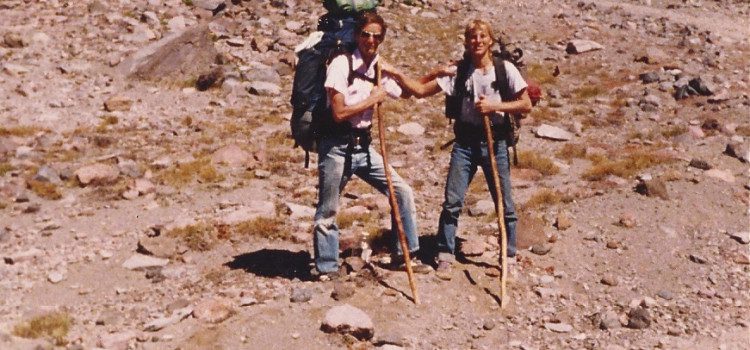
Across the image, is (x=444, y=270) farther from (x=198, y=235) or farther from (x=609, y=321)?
(x=198, y=235)

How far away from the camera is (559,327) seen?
7.52 meters

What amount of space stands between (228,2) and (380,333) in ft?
58.3

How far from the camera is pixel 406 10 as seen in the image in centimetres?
2358

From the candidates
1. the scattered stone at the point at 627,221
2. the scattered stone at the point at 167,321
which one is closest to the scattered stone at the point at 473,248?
the scattered stone at the point at 627,221

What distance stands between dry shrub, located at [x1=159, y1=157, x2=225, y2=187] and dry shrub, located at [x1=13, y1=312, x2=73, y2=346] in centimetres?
451

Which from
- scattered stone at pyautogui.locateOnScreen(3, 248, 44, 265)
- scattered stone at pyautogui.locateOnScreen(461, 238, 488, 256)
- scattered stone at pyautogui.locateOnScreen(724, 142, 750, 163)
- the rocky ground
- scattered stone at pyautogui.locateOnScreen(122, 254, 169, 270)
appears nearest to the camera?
the rocky ground

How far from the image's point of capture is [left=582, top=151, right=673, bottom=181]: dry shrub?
11891mm

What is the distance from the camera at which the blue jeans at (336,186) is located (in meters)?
7.28

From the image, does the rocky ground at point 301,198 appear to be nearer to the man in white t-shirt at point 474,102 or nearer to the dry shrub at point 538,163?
the dry shrub at point 538,163

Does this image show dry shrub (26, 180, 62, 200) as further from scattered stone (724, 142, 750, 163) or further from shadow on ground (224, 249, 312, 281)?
scattered stone (724, 142, 750, 163)

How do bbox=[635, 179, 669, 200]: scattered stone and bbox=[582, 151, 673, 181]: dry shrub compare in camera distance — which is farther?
bbox=[582, 151, 673, 181]: dry shrub

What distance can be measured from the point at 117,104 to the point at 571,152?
33.9 feet

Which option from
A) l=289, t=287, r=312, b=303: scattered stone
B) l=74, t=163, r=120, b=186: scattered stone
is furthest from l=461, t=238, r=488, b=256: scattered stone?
l=74, t=163, r=120, b=186: scattered stone

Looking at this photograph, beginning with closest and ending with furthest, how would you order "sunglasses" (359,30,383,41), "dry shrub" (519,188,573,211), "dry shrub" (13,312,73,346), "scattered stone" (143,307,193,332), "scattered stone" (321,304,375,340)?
"sunglasses" (359,30,383,41)
"scattered stone" (321,304,375,340)
"dry shrub" (13,312,73,346)
"scattered stone" (143,307,193,332)
"dry shrub" (519,188,573,211)
